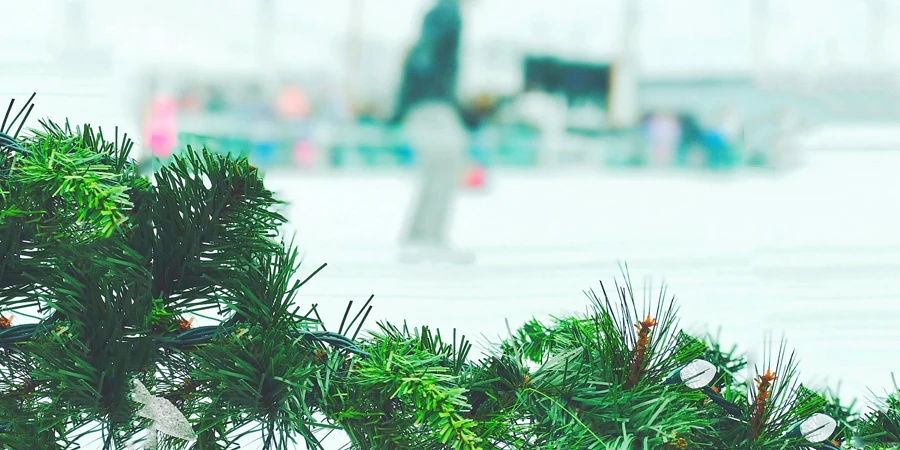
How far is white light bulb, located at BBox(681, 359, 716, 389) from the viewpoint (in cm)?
29

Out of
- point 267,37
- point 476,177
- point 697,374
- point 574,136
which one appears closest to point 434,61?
point 267,37

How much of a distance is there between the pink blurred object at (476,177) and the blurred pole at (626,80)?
1.86 ft

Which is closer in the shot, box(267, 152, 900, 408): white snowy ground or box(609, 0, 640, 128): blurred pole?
box(267, 152, 900, 408): white snowy ground

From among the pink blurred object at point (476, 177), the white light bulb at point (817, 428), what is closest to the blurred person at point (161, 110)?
the pink blurred object at point (476, 177)

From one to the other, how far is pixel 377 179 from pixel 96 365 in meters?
2.31

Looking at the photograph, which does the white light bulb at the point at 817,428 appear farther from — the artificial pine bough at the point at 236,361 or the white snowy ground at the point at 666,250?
the white snowy ground at the point at 666,250

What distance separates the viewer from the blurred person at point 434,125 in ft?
5.89

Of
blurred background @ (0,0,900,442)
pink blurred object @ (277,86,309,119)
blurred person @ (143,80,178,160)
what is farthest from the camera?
pink blurred object @ (277,86,309,119)

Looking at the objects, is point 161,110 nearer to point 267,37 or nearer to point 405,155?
point 267,37

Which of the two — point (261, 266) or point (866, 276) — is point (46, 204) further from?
point (866, 276)

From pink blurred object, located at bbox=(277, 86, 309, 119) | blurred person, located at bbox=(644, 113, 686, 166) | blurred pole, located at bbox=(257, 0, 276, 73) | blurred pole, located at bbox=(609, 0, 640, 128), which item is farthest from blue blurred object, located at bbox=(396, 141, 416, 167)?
blurred person, located at bbox=(644, 113, 686, 166)

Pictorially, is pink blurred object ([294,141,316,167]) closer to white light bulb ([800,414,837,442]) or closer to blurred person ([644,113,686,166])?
blurred person ([644,113,686,166])

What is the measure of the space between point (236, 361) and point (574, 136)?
259cm

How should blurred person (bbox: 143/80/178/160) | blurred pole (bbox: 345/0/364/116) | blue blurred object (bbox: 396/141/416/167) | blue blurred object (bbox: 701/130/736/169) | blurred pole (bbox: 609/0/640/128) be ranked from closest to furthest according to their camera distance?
blurred person (bbox: 143/80/178/160) → blurred pole (bbox: 345/0/364/116) → blurred pole (bbox: 609/0/640/128) → blue blurred object (bbox: 396/141/416/167) → blue blurred object (bbox: 701/130/736/169)
